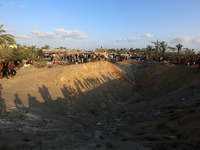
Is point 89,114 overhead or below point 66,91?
below

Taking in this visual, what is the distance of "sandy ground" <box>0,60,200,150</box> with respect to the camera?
309 centimetres

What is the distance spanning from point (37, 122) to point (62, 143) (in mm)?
1747

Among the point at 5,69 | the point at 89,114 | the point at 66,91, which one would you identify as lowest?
the point at 89,114

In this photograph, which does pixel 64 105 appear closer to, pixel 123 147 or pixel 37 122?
pixel 37 122

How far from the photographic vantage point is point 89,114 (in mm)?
7203

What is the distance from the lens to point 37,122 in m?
4.30

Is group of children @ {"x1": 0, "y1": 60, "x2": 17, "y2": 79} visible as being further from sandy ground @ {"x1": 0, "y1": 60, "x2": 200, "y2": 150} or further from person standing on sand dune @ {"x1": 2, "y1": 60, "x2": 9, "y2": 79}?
sandy ground @ {"x1": 0, "y1": 60, "x2": 200, "y2": 150}

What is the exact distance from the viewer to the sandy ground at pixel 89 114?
3.09 metres

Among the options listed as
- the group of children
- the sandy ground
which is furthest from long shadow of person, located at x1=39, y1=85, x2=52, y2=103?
the group of children

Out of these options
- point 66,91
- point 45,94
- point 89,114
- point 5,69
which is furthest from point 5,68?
point 89,114

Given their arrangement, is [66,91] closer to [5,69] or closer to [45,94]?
[45,94]

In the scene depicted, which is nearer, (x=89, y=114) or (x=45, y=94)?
(x=89, y=114)

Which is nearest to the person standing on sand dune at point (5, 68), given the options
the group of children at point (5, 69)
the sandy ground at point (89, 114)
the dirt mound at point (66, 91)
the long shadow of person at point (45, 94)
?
the group of children at point (5, 69)

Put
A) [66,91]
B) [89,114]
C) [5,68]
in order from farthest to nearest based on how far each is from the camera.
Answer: [5,68], [66,91], [89,114]
